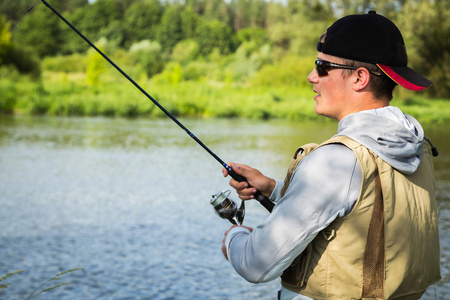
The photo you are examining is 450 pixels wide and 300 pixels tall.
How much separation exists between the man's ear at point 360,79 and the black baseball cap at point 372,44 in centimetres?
3

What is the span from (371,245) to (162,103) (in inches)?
860

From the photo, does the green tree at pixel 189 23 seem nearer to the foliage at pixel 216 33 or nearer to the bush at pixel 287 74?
the foliage at pixel 216 33

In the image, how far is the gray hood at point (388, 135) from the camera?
167 centimetres

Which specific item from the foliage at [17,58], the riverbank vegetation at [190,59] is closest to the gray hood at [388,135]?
the riverbank vegetation at [190,59]

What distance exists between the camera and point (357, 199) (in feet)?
5.37

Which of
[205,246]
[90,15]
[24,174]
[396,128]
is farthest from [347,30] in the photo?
[90,15]

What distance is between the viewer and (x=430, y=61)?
106ft

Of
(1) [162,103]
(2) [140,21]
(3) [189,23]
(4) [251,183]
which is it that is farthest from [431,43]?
(3) [189,23]

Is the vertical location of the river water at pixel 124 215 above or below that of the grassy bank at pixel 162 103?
below

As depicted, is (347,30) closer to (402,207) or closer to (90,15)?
(402,207)

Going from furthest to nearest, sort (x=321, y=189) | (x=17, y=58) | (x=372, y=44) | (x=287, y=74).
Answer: (x=287, y=74) → (x=17, y=58) → (x=372, y=44) → (x=321, y=189)

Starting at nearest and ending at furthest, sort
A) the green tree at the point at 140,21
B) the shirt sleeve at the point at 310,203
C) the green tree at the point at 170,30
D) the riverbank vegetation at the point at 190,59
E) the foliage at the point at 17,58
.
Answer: the shirt sleeve at the point at 310,203 < the riverbank vegetation at the point at 190,59 < the foliage at the point at 17,58 < the green tree at the point at 140,21 < the green tree at the point at 170,30

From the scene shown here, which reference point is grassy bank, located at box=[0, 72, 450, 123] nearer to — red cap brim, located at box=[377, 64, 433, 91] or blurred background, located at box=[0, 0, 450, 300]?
blurred background, located at box=[0, 0, 450, 300]

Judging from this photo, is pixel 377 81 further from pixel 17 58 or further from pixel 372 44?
pixel 17 58
